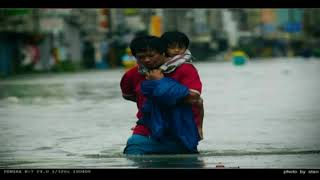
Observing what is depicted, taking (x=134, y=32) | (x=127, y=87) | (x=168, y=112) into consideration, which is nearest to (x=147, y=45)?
(x=127, y=87)

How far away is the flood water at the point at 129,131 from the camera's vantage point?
7.52m

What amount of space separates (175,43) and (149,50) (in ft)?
0.75

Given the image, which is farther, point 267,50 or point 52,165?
point 267,50

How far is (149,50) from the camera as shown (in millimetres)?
7293

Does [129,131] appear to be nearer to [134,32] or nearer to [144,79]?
[144,79]

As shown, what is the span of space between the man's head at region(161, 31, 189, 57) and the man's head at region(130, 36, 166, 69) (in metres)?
0.08

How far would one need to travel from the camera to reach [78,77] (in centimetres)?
2230

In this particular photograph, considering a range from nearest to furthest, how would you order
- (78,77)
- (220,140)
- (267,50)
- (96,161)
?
(96,161), (220,140), (267,50), (78,77)

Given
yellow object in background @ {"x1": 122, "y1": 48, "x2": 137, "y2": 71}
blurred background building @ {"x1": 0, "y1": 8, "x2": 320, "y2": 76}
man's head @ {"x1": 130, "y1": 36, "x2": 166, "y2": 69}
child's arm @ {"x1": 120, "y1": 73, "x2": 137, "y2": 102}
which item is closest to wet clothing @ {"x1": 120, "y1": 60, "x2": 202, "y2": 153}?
child's arm @ {"x1": 120, "y1": 73, "x2": 137, "y2": 102}
